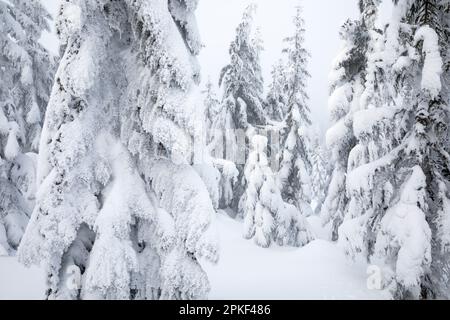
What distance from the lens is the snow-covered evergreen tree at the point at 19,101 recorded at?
15.0m

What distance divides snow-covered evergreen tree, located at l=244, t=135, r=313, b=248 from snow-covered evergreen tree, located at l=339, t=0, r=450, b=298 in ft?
30.4

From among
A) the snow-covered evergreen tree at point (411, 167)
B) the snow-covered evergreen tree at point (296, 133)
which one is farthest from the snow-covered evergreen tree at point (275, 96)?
the snow-covered evergreen tree at point (411, 167)

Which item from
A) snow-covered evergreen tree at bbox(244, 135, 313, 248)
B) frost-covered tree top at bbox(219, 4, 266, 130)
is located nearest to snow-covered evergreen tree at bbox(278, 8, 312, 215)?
snow-covered evergreen tree at bbox(244, 135, 313, 248)

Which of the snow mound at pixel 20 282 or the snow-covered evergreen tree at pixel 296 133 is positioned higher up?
the snow-covered evergreen tree at pixel 296 133

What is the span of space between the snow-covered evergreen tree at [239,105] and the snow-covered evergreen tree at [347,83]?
9.00 m

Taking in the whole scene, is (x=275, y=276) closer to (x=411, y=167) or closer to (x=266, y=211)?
(x=266, y=211)

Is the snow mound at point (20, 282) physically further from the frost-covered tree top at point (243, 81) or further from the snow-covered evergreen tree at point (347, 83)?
the frost-covered tree top at point (243, 81)

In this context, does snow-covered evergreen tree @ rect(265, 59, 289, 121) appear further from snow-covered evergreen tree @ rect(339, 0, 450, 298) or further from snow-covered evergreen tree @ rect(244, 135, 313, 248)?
snow-covered evergreen tree @ rect(339, 0, 450, 298)

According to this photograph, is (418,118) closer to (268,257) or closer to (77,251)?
(77,251)

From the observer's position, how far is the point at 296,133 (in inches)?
889

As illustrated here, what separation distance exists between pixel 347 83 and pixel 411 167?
845cm
